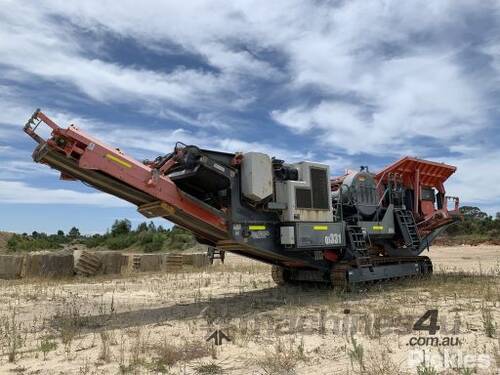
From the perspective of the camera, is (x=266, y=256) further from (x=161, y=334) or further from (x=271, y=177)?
(x=161, y=334)

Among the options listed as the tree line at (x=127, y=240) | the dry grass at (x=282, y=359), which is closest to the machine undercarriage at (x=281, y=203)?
the dry grass at (x=282, y=359)

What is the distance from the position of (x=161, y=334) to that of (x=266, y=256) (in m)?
4.40

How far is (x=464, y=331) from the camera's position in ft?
24.3

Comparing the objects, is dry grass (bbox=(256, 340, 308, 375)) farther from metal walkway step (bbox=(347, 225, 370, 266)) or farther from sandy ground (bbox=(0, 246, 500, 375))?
metal walkway step (bbox=(347, 225, 370, 266))

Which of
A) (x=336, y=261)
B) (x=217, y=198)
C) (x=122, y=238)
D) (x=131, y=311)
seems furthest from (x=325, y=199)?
(x=122, y=238)

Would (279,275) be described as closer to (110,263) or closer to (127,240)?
(110,263)

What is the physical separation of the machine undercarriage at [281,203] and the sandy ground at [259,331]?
39.0 inches

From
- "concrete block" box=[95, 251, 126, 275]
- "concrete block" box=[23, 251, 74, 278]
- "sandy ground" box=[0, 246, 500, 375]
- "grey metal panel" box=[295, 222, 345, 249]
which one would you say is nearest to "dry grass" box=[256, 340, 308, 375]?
"sandy ground" box=[0, 246, 500, 375]

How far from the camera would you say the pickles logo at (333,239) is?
1219cm

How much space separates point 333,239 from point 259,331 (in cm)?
477

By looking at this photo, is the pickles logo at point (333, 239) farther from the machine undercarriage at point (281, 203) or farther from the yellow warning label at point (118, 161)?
the yellow warning label at point (118, 161)

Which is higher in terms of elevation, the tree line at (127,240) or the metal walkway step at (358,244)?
the tree line at (127,240)

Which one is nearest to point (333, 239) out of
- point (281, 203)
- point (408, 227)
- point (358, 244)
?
point (358, 244)

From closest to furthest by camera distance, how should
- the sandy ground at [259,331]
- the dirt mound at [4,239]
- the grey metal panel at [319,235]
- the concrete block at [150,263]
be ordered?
the sandy ground at [259,331], the grey metal panel at [319,235], the concrete block at [150,263], the dirt mound at [4,239]
